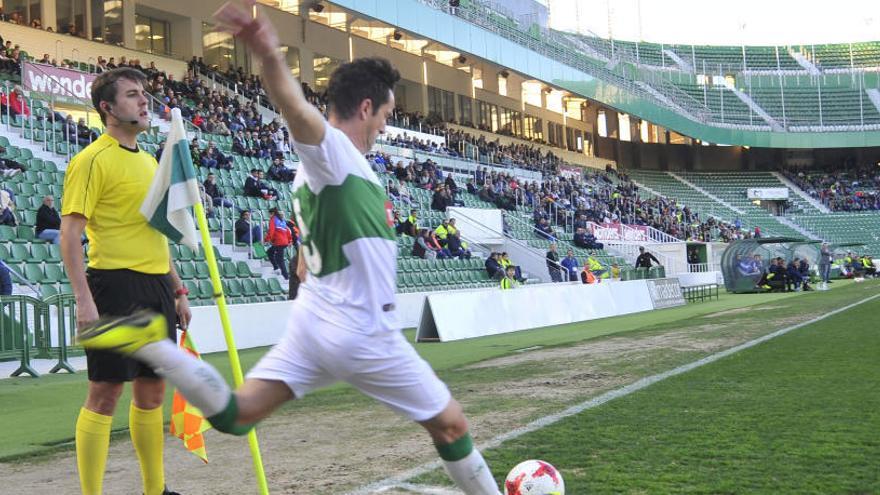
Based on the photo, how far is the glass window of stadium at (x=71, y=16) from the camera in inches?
1121

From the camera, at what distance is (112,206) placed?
4395mm

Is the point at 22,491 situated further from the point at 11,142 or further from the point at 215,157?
the point at 215,157

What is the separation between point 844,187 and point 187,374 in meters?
68.3

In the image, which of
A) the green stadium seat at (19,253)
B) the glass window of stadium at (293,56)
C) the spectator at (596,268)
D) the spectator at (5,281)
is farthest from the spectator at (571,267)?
the spectator at (5,281)

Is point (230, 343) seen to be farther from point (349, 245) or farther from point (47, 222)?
point (47, 222)

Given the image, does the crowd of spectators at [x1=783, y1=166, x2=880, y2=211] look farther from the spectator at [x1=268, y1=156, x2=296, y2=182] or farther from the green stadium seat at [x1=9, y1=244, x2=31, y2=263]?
the green stadium seat at [x1=9, y1=244, x2=31, y2=263]

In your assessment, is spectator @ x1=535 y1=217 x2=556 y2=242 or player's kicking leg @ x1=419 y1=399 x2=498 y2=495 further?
spectator @ x1=535 y1=217 x2=556 y2=242

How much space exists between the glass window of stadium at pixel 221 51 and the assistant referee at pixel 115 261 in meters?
30.1

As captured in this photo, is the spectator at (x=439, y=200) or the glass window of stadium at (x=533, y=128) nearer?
the spectator at (x=439, y=200)

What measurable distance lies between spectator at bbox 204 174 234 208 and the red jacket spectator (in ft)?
2.58

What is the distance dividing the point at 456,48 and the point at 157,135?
18625 millimetres

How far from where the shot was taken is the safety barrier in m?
11.0

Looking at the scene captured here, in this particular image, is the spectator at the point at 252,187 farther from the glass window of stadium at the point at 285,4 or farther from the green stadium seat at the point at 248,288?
the glass window of stadium at the point at 285,4

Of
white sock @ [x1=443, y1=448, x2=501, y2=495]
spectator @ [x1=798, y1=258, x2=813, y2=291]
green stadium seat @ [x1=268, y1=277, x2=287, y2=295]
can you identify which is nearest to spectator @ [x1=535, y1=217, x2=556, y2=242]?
spectator @ [x1=798, y1=258, x2=813, y2=291]
